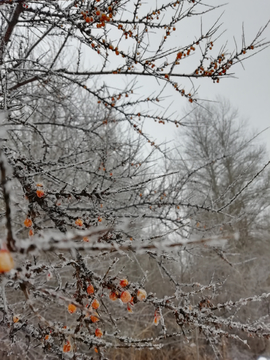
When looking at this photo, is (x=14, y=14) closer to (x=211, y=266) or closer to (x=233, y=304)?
(x=233, y=304)

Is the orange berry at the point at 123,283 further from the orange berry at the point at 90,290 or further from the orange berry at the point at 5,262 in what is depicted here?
the orange berry at the point at 5,262

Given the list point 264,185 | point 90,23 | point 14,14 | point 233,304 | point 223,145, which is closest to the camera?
point 233,304

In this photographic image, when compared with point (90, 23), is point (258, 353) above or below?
below

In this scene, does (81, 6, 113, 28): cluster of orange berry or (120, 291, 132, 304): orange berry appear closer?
(120, 291, 132, 304): orange berry

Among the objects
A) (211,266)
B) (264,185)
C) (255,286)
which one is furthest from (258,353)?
(264,185)

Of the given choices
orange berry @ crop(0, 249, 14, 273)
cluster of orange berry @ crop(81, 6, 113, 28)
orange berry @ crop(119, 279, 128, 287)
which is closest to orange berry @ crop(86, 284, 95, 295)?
orange berry @ crop(119, 279, 128, 287)

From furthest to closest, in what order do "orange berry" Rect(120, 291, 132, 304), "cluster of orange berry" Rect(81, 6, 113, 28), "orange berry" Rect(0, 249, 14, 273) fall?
"cluster of orange berry" Rect(81, 6, 113, 28) → "orange berry" Rect(120, 291, 132, 304) → "orange berry" Rect(0, 249, 14, 273)

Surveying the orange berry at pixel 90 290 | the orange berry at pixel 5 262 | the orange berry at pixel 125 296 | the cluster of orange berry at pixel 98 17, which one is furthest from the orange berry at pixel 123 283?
the cluster of orange berry at pixel 98 17

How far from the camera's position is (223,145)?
13336 mm

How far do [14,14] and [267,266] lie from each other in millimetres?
11281

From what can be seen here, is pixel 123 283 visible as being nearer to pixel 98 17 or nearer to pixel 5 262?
pixel 5 262

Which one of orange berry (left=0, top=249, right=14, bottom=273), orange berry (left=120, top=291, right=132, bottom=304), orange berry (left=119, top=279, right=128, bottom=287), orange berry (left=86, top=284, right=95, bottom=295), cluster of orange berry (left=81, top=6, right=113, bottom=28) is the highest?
cluster of orange berry (left=81, top=6, right=113, bottom=28)

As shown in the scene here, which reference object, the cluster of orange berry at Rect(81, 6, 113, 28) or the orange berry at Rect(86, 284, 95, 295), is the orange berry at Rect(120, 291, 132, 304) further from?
the cluster of orange berry at Rect(81, 6, 113, 28)

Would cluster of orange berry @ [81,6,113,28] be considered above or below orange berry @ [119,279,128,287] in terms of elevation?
above
